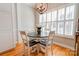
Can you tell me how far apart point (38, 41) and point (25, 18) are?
0.74m

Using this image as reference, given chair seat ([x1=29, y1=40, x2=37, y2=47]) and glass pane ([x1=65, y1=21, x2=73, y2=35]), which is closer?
glass pane ([x1=65, y1=21, x2=73, y2=35])

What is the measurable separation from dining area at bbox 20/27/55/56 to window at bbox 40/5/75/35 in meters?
0.18

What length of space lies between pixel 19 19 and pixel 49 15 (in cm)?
80

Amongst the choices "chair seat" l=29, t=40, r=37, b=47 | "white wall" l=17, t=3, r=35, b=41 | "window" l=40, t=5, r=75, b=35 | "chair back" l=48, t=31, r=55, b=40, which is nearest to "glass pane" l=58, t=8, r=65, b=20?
"window" l=40, t=5, r=75, b=35

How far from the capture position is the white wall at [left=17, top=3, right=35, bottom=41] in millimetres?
2133

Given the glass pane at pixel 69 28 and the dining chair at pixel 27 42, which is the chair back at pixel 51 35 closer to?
the glass pane at pixel 69 28

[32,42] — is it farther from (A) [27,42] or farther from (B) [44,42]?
Answer: (B) [44,42]

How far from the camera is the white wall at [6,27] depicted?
206 cm

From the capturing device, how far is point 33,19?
2.12 metres

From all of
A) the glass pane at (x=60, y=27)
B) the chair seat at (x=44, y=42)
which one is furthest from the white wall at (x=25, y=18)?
the glass pane at (x=60, y=27)

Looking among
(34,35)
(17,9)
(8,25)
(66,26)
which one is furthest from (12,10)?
(66,26)

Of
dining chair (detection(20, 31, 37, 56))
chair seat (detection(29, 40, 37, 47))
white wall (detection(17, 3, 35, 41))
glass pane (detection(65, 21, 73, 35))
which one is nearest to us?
glass pane (detection(65, 21, 73, 35))

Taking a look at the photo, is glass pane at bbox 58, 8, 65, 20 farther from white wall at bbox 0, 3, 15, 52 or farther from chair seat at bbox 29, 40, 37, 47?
white wall at bbox 0, 3, 15, 52

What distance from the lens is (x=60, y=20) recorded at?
221 centimetres
